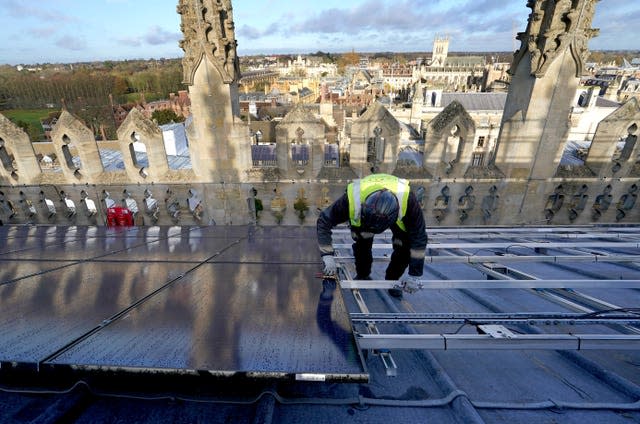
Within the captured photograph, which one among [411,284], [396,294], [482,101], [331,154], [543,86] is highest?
[482,101]

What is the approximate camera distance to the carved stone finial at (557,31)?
21.6 ft

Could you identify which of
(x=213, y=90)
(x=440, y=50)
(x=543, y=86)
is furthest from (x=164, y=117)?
(x=440, y=50)

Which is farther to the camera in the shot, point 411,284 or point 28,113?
point 28,113

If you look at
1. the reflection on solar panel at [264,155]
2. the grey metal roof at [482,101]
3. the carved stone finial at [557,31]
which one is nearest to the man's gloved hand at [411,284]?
the carved stone finial at [557,31]

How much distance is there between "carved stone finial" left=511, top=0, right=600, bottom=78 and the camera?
6.57 m

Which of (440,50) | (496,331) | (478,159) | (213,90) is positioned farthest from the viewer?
(440,50)

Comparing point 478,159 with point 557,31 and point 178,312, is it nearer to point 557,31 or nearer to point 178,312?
point 557,31

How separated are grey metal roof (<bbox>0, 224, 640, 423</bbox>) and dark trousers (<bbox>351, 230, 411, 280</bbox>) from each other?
60cm

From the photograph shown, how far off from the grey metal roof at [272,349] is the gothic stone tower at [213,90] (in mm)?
4383

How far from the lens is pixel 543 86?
7266 millimetres

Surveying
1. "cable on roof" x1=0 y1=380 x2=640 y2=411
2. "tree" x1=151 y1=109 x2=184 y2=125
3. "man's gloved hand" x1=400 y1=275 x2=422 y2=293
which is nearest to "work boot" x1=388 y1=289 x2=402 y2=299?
"man's gloved hand" x1=400 y1=275 x2=422 y2=293

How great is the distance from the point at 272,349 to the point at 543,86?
8.44m

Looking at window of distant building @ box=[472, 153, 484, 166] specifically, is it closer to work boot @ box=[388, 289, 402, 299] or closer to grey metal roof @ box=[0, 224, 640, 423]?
grey metal roof @ box=[0, 224, 640, 423]

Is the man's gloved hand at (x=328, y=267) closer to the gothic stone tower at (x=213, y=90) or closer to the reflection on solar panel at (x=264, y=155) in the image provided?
the gothic stone tower at (x=213, y=90)
